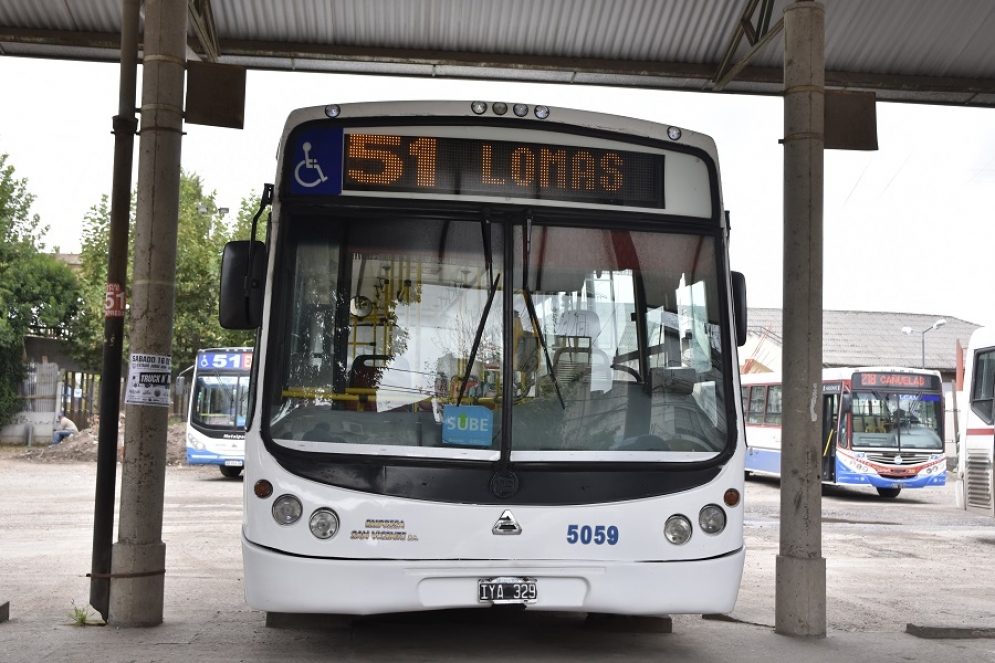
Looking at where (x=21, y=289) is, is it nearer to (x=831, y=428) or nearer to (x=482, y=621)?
(x=831, y=428)

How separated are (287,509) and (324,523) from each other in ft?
0.72

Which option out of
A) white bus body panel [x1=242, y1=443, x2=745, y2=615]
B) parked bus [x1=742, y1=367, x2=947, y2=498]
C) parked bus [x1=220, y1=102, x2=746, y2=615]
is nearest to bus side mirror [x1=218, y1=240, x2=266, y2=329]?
parked bus [x1=220, y1=102, x2=746, y2=615]

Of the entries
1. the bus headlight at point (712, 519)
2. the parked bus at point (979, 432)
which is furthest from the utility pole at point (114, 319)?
the parked bus at point (979, 432)

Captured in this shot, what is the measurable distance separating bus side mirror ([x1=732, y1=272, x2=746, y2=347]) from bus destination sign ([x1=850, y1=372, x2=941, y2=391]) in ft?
66.3

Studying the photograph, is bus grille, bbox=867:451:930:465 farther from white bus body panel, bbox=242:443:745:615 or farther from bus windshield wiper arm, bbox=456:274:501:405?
bus windshield wiper arm, bbox=456:274:501:405

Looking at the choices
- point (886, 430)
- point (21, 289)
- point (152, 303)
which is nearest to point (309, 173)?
point (152, 303)

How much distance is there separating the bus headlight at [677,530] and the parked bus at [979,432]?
1188 cm

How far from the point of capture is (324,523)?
6.34 metres

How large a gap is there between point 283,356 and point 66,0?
6274 millimetres

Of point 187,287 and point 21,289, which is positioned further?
point 187,287

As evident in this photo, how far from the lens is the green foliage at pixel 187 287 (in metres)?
43.4

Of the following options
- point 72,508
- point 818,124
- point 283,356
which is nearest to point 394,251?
point 283,356

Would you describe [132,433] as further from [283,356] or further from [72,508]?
[72,508]

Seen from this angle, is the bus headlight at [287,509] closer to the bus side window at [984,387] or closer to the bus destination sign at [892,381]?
the bus side window at [984,387]
